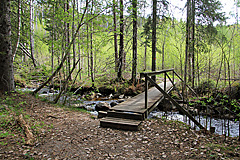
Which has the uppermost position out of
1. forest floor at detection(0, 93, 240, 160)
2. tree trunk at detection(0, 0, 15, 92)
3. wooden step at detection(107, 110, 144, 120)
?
tree trunk at detection(0, 0, 15, 92)

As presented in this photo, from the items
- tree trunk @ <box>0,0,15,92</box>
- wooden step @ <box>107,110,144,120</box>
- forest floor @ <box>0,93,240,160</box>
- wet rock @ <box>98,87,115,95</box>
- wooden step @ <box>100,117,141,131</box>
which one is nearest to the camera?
forest floor @ <box>0,93,240,160</box>

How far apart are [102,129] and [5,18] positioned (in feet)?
16.9

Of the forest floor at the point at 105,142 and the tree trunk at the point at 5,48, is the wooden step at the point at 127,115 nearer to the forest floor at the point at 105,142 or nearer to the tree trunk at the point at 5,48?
the forest floor at the point at 105,142

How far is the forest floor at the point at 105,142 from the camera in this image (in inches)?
128

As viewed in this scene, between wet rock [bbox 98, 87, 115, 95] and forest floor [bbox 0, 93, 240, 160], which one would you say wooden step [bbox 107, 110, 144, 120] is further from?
wet rock [bbox 98, 87, 115, 95]

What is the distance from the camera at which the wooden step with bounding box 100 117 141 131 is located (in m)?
4.51

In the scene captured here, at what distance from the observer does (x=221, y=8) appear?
1125cm

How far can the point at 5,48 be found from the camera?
5.61m

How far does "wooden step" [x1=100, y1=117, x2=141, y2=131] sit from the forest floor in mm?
178

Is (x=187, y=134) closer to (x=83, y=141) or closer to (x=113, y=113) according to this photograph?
(x=113, y=113)

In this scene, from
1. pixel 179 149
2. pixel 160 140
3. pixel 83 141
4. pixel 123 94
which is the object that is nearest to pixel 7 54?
pixel 83 141

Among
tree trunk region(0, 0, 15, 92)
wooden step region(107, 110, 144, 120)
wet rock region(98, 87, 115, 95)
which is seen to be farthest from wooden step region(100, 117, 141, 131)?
wet rock region(98, 87, 115, 95)

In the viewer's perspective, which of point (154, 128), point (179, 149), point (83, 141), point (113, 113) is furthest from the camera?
point (113, 113)

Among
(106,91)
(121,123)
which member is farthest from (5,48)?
(106,91)
